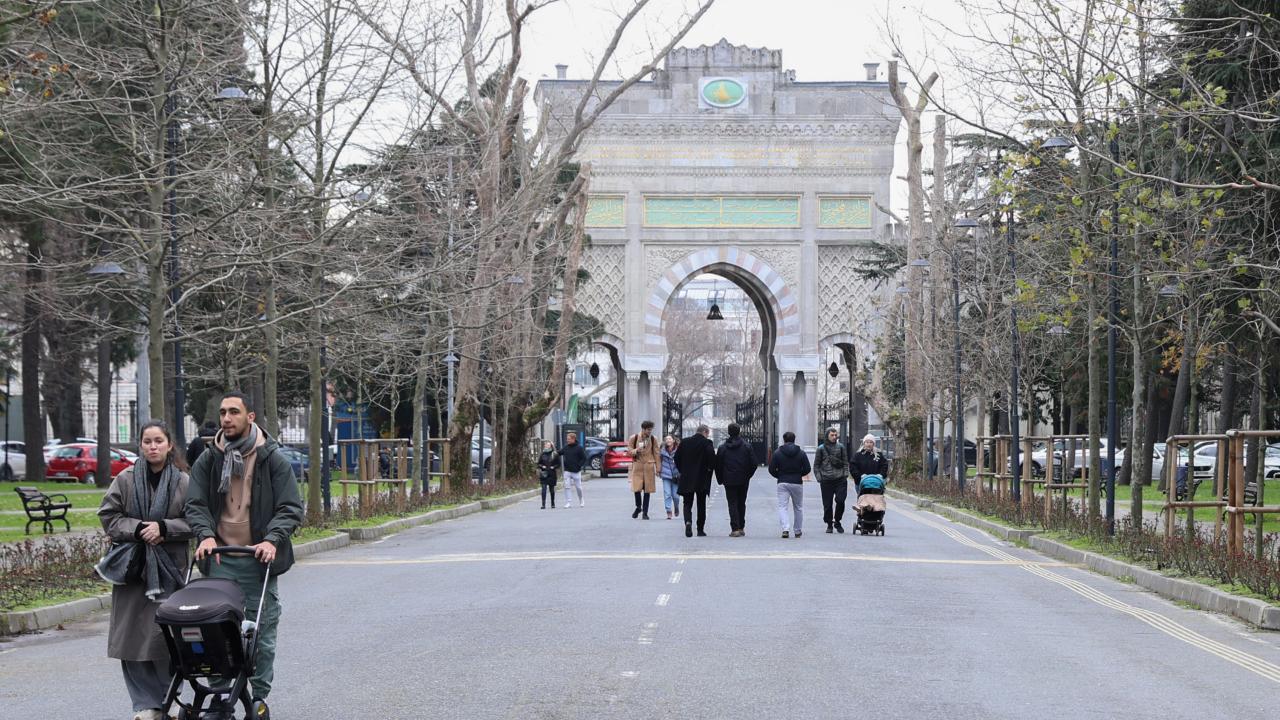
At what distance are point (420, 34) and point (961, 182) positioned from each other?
24.5 meters

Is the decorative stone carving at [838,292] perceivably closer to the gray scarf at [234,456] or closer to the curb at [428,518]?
the curb at [428,518]

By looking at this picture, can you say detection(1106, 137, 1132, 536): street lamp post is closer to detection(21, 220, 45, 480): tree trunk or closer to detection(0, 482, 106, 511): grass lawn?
detection(0, 482, 106, 511): grass lawn

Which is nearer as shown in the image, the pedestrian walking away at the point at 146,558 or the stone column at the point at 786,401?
the pedestrian walking away at the point at 146,558

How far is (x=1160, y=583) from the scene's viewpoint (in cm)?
1639

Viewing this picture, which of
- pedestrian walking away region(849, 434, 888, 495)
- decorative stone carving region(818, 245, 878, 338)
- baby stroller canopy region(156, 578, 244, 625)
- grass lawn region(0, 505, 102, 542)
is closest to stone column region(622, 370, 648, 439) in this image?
Result: decorative stone carving region(818, 245, 878, 338)

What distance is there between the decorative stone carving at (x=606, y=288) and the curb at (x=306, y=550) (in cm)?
2016

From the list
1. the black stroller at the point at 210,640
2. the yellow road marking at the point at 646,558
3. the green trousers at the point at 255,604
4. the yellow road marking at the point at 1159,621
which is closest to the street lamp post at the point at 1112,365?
the yellow road marking at the point at 1159,621

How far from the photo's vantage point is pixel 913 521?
2984 cm

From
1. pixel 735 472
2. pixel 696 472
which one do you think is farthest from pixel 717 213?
pixel 735 472

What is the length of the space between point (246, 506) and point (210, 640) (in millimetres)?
952

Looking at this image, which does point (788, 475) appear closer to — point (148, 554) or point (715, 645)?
point (715, 645)

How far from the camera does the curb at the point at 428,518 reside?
932 inches

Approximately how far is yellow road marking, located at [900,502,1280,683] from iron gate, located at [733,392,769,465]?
1385 inches

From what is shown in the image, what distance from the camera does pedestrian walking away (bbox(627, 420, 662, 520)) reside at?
28.5m
